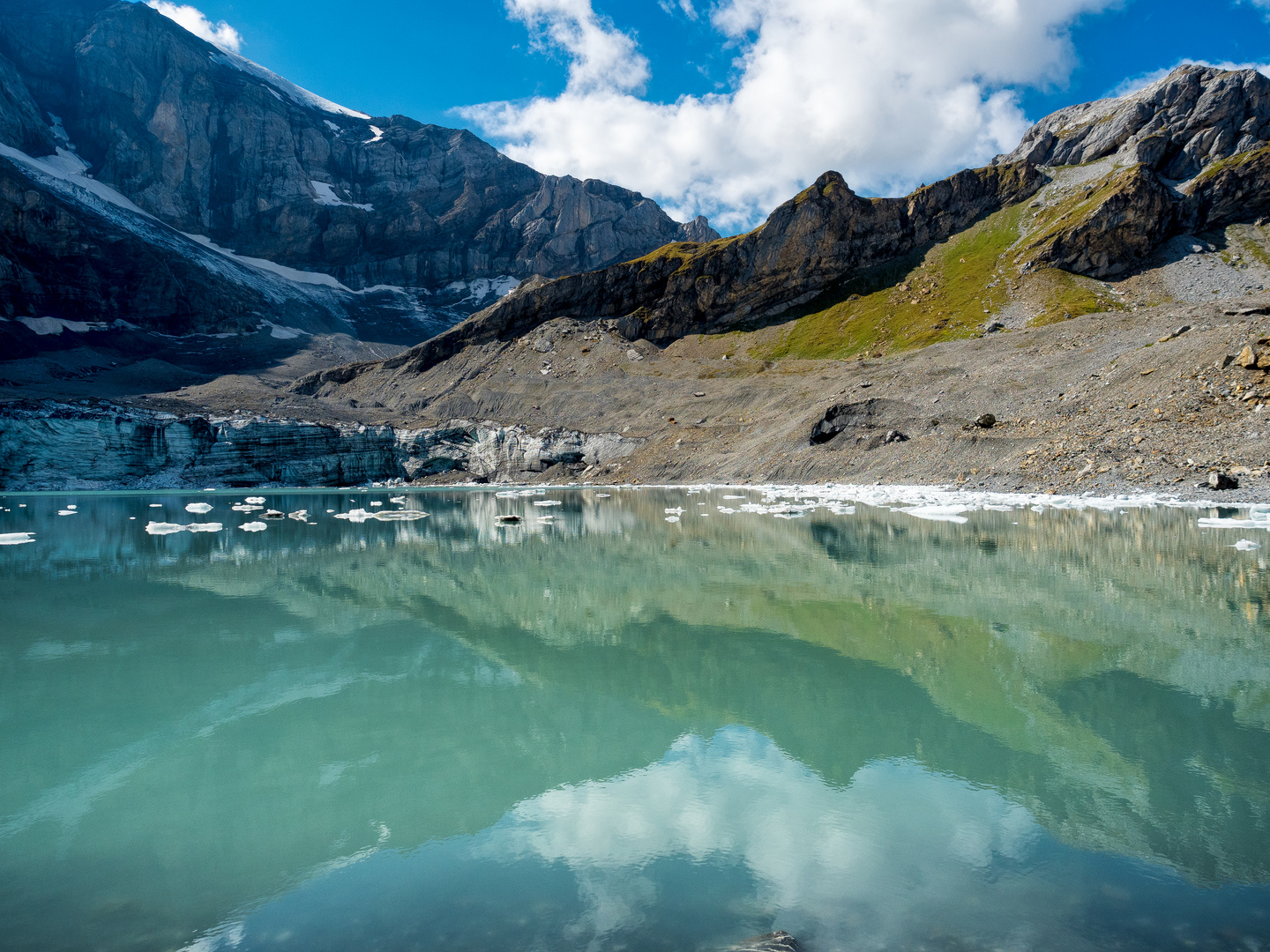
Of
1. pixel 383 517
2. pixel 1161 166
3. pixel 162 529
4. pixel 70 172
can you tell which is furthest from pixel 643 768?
pixel 70 172

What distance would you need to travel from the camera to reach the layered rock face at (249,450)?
70125 mm

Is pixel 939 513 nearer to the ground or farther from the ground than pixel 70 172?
nearer to the ground

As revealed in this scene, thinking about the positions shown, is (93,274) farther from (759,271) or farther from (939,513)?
(939,513)

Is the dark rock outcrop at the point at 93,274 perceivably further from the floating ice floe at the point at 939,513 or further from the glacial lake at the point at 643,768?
Answer: the glacial lake at the point at 643,768

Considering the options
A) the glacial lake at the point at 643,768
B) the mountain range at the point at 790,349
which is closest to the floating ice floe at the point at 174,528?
the glacial lake at the point at 643,768

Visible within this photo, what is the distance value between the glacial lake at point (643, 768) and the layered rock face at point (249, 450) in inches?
2642

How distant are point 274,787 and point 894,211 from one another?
140907mm

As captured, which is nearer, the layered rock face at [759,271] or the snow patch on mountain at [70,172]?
the layered rock face at [759,271]

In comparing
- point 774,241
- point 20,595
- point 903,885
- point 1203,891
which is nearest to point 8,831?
point 903,885

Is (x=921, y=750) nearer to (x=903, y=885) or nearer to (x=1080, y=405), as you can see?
(x=903, y=885)

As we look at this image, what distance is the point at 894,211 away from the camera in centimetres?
12475

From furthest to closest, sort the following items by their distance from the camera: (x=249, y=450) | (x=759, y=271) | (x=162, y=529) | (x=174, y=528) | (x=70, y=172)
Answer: (x=70, y=172) < (x=759, y=271) < (x=249, y=450) < (x=174, y=528) < (x=162, y=529)

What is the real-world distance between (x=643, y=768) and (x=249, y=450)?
294 feet

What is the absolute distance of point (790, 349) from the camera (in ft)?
362
